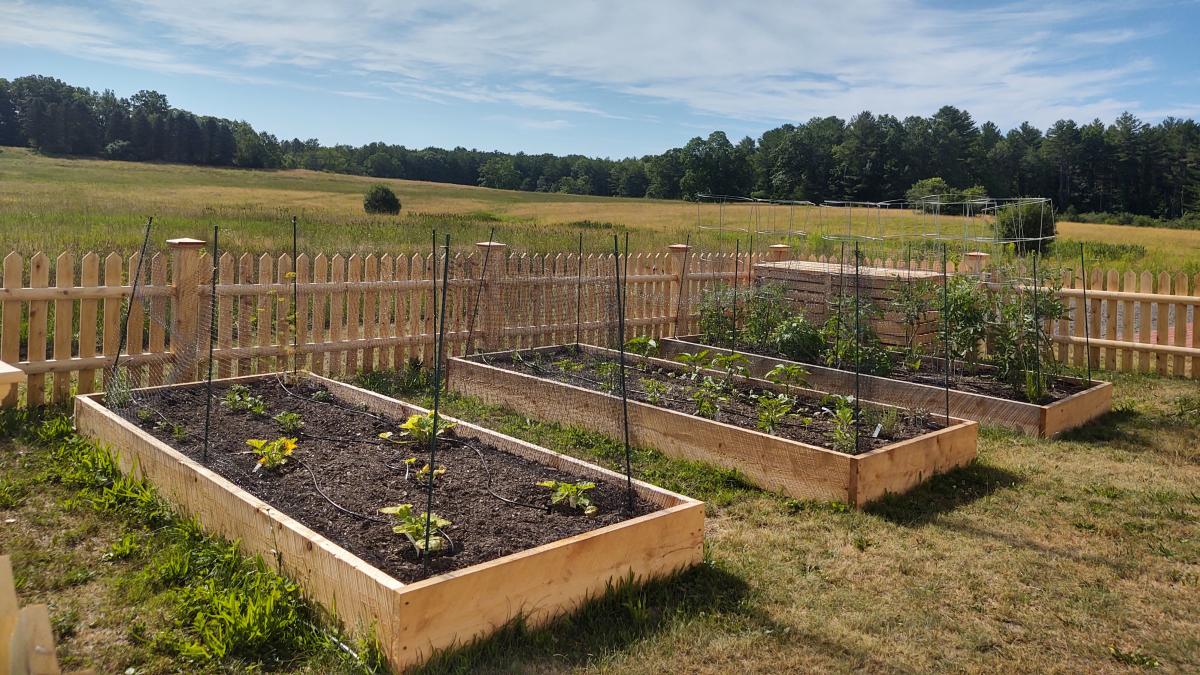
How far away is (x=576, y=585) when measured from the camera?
11.6ft

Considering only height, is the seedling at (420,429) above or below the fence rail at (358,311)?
below

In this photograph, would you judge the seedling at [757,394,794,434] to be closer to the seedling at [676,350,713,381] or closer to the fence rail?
the seedling at [676,350,713,381]

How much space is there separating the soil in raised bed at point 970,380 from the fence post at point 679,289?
6.77ft

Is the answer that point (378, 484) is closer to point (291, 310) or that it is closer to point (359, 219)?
point (291, 310)

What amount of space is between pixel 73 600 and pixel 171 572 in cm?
37

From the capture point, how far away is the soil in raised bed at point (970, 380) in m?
7.32

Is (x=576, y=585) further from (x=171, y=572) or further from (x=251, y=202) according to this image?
(x=251, y=202)

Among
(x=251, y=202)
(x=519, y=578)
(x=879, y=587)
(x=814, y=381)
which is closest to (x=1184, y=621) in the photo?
(x=879, y=587)

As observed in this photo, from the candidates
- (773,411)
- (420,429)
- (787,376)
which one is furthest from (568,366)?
(420,429)

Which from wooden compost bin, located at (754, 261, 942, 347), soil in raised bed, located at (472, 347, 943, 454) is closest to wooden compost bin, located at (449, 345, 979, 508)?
soil in raised bed, located at (472, 347, 943, 454)

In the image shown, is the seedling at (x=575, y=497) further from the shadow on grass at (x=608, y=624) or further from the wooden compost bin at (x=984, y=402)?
the wooden compost bin at (x=984, y=402)

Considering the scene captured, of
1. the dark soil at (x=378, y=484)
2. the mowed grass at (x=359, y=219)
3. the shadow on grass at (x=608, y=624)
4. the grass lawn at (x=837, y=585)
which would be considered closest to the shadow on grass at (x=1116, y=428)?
the grass lawn at (x=837, y=585)

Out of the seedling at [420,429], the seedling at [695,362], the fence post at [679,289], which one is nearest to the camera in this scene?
the seedling at [420,429]

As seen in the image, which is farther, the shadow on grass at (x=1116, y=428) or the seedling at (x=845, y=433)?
the shadow on grass at (x=1116, y=428)
